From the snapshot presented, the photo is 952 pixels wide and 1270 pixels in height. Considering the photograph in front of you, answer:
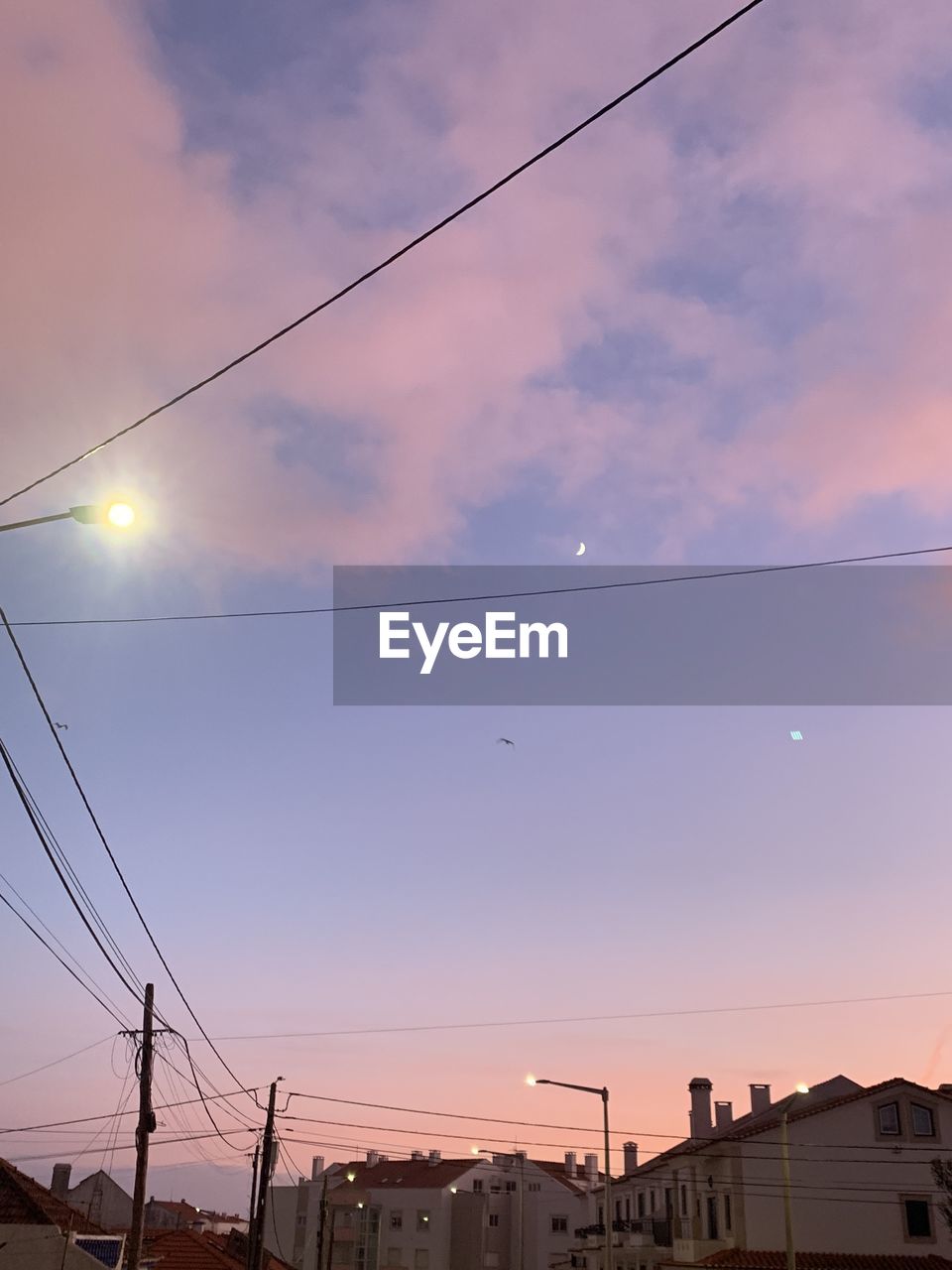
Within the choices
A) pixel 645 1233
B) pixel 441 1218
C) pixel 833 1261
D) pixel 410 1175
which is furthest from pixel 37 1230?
pixel 410 1175

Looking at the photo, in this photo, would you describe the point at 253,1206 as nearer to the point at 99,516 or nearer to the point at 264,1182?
the point at 264,1182

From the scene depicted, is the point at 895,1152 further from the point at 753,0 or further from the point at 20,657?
the point at 753,0

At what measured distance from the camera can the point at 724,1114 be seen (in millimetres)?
70312

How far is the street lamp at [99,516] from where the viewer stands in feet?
36.3

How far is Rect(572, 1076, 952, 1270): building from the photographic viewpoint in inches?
1742

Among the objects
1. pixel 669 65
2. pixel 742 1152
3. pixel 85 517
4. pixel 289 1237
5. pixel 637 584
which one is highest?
pixel 637 584

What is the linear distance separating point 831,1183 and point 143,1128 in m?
32.1

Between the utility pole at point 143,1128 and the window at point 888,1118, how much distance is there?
3302 centimetres

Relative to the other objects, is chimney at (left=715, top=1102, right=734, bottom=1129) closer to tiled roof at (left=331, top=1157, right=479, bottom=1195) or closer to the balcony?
the balcony

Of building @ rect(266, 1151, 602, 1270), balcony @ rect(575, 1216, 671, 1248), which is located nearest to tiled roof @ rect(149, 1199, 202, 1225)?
building @ rect(266, 1151, 602, 1270)

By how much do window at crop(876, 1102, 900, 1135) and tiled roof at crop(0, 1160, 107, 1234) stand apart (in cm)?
3352

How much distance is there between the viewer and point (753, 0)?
7.93 metres

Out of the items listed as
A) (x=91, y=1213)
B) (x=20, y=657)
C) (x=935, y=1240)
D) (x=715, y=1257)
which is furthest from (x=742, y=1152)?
(x=91, y=1213)

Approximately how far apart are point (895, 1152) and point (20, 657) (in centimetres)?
4430
